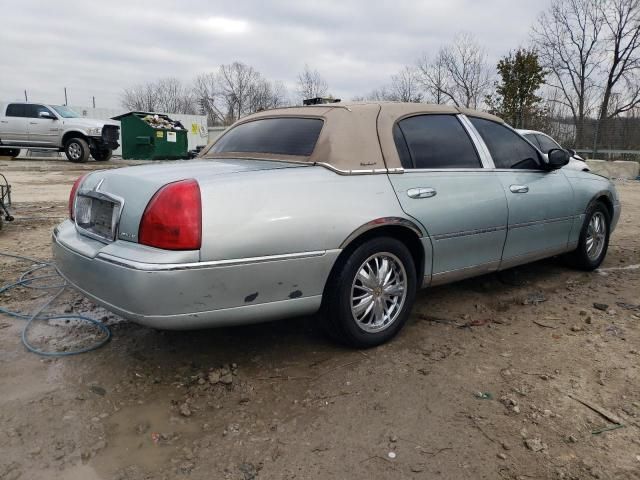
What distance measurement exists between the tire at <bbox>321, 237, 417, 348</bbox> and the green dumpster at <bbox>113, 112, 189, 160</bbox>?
721 inches

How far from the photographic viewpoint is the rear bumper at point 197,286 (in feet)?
7.70

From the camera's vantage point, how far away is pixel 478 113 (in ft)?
13.0

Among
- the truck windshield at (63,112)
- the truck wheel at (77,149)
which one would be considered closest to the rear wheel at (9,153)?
the truck windshield at (63,112)

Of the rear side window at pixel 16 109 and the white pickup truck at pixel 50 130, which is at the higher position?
the rear side window at pixel 16 109

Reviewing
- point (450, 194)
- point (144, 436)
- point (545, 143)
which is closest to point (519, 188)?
point (450, 194)

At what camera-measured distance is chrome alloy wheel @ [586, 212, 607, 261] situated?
15.6ft

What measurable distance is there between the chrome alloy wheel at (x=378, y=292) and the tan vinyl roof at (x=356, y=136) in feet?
1.85

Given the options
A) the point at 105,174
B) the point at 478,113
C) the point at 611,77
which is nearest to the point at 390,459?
the point at 105,174

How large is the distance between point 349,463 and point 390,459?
0.17 metres

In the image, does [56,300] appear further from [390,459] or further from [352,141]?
[390,459]

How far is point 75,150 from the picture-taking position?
57.5ft

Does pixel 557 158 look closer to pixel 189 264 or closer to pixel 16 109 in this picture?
pixel 189 264

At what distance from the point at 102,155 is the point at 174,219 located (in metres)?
18.0

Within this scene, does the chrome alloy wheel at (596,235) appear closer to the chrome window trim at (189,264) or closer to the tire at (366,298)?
the tire at (366,298)
